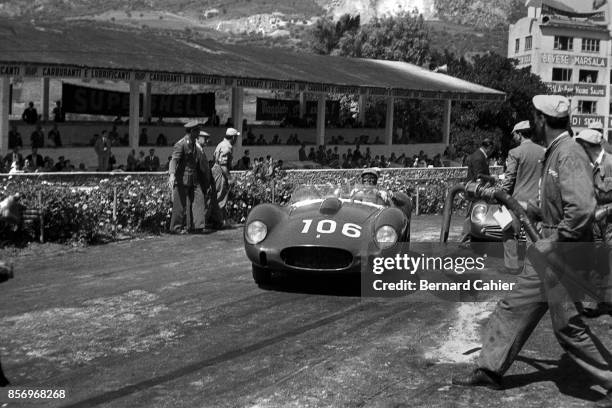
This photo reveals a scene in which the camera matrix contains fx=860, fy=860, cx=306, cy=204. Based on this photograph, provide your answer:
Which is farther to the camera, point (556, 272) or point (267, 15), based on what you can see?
point (267, 15)

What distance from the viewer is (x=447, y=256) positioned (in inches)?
354

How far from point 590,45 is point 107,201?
73.2 metres

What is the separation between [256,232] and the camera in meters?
8.72

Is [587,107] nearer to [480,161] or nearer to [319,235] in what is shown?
[480,161]

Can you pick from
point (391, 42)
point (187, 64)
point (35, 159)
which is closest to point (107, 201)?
point (35, 159)

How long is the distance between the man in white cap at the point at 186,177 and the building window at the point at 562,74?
68.5 m

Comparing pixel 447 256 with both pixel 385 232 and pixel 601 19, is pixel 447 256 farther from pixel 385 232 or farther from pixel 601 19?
pixel 601 19

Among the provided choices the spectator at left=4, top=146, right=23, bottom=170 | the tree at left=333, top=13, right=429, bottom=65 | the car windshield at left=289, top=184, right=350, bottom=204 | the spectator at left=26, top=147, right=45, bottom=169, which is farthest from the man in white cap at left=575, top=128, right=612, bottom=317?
the tree at left=333, top=13, right=429, bottom=65

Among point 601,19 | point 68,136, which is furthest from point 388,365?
point 601,19

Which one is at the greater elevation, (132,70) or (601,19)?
(601,19)

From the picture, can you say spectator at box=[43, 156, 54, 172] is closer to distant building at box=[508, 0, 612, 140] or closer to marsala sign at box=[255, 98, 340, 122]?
marsala sign at box=[255, 98, 340, 122]

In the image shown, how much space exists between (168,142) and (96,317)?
21.9 meters

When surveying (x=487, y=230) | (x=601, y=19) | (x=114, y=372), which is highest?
(x=601, y=19)

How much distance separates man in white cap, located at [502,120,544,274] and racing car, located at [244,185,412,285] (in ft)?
3.69
